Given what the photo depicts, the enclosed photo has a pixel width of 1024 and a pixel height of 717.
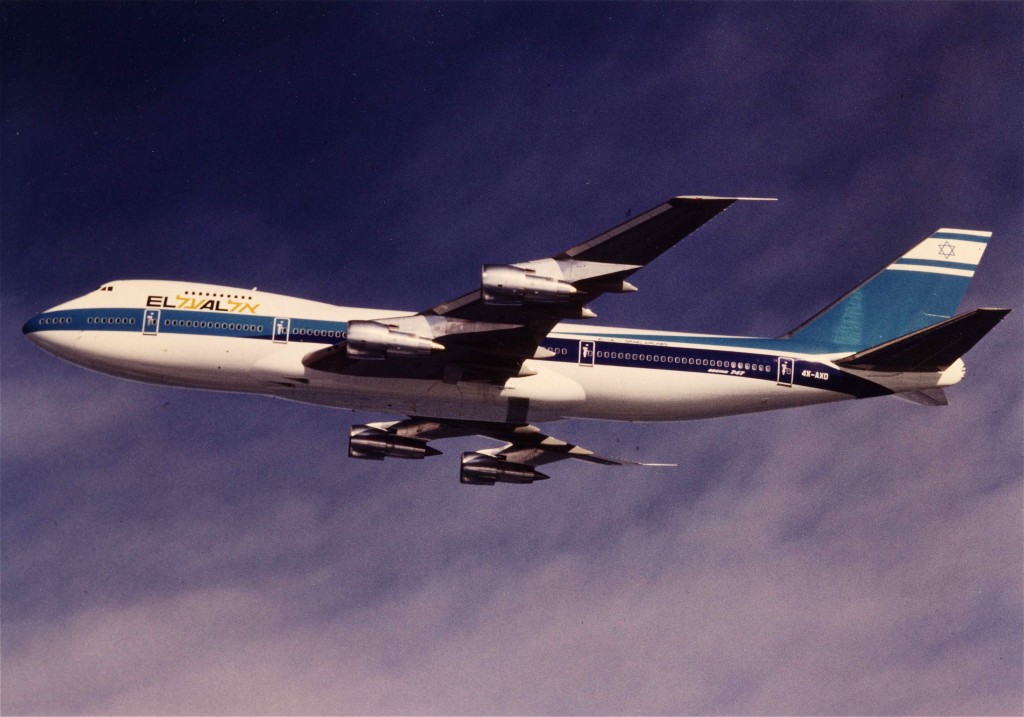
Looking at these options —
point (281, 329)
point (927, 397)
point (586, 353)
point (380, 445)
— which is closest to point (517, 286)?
point (586, 353)

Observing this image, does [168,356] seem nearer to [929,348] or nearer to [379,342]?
[379,342]

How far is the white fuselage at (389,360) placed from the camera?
133ft

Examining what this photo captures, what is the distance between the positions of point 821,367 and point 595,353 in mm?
10130

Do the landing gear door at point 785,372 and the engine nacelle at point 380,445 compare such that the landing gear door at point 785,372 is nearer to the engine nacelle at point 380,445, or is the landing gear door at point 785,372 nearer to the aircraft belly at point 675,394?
the aircraft belly at point 675,394

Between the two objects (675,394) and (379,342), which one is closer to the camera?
(379,342)

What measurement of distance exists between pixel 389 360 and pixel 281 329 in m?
4.88

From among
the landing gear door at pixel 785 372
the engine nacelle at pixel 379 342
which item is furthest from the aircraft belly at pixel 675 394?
the engine nacelle at pixel 379 342

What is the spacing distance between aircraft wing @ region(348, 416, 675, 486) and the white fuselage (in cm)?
750

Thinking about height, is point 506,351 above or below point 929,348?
below

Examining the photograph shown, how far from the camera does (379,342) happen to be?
38.1m

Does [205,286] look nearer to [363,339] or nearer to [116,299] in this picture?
[116,299]

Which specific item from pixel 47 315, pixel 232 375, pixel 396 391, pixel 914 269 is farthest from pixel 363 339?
pixel 914 269

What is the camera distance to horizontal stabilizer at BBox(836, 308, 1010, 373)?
127 feet

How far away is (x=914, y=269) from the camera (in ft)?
159
